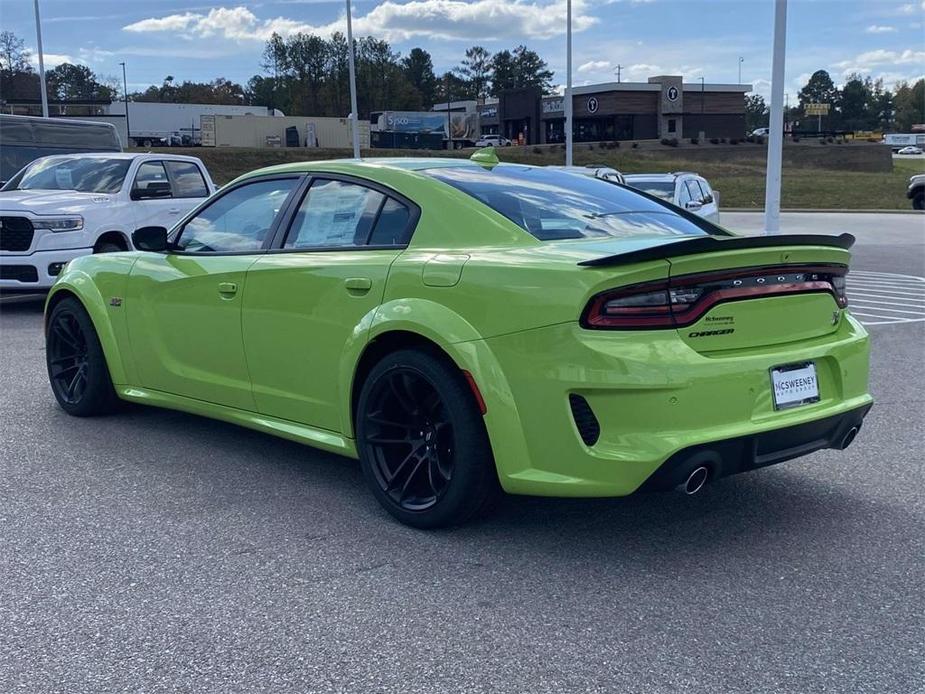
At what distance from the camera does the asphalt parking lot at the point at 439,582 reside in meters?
3.09

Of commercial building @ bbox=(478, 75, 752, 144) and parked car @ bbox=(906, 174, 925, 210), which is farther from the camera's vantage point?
commercial building @ bbox=(478, 75, 752, 144)

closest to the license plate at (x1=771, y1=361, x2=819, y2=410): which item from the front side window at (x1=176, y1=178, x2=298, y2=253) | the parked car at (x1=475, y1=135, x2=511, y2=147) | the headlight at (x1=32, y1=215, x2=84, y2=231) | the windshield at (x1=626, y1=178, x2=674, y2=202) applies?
the front side window at (x1=176, y1=178, x2=298, y2=253)

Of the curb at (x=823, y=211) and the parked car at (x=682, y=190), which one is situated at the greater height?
the parked car at (x=682, y=190)

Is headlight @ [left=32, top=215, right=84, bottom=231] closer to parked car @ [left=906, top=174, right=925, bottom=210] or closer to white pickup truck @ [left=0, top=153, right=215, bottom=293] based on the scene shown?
white pickup truck @ [left=0, top=153, right=215, bottom=293]

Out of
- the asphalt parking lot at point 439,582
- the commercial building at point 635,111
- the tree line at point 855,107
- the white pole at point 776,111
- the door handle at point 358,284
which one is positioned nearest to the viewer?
the asphalt parking lot at point 439,582

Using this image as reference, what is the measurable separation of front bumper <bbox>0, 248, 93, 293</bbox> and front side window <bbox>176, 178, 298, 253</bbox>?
19.8 ft

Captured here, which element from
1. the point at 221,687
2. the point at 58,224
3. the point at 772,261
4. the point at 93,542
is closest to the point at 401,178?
the point at 772,261

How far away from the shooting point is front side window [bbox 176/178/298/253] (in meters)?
5.20

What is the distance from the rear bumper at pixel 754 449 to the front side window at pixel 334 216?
1.83m

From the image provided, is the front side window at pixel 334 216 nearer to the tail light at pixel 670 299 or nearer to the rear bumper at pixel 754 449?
the tail light at pixel 670 299

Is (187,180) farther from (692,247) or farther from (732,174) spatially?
(732,174)

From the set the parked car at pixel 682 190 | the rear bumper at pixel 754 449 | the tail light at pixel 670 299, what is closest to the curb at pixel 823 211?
the parked car at pixel 682 190

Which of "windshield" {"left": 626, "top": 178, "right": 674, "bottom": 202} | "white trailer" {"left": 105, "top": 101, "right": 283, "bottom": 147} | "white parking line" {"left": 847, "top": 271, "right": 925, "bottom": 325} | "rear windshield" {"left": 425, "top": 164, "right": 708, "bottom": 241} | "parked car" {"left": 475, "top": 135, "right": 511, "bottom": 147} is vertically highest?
"white trailer" {"left": 105, "top": 101, "right": 283, "bottom": 147}

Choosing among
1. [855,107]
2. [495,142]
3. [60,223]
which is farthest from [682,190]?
[855,107]
